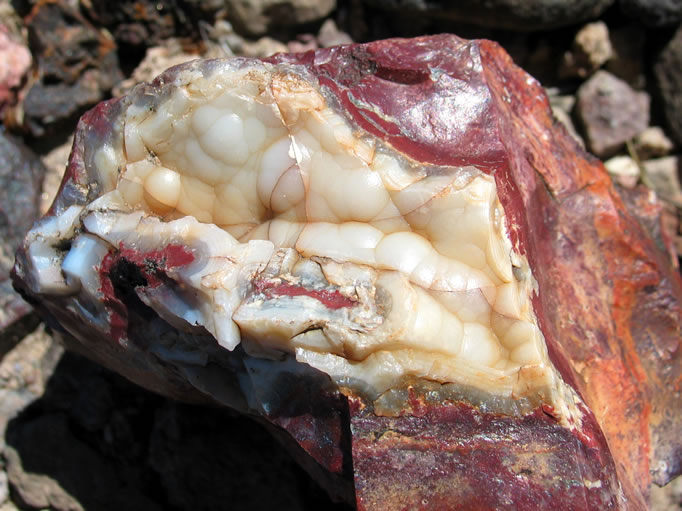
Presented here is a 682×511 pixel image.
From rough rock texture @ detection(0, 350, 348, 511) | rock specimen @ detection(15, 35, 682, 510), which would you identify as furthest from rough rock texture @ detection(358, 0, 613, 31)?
rough rock texture @ detection(0, 350, 348, 511)

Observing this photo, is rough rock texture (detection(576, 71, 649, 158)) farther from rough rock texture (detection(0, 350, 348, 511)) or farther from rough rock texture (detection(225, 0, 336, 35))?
rough rock texture (detection(0, 350, 348, 511))

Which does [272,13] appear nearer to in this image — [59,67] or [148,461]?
[59,67]

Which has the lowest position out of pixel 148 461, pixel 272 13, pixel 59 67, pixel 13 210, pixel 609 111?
pixel 148 461

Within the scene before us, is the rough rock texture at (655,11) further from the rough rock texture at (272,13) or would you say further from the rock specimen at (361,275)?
the rock specimen at (361,275)

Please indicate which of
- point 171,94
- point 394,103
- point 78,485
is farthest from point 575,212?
point 78,485

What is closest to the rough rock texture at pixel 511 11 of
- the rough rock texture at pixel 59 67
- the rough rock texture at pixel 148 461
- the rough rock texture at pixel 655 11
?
the rough rock texture at pixel 655 11

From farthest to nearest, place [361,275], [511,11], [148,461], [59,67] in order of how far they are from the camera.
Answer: [511,11], [59,67], [148,461], [361,275]

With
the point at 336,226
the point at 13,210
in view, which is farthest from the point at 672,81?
the point at 13,210
